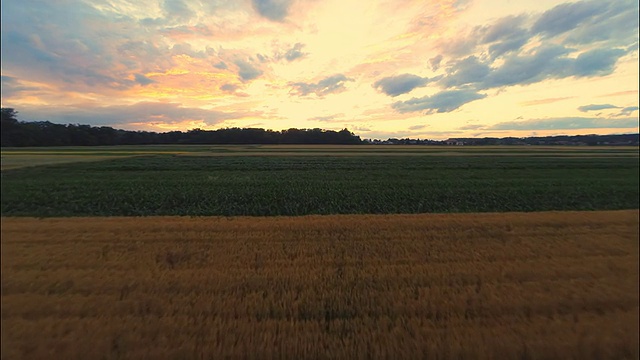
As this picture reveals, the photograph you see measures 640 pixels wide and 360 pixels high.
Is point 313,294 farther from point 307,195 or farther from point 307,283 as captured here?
point 307,195

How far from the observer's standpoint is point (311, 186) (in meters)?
14.0

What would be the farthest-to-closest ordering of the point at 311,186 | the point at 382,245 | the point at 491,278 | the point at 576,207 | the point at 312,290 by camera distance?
1. the point at 311,186
2. the point at 576,207
3. the point at 382,245
4. the point at 491,278
5. the point at 312,290

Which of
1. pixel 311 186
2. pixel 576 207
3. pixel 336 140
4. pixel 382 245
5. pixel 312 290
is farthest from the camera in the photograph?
pixel 336 140

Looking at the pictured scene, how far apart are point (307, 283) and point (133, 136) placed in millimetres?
25380

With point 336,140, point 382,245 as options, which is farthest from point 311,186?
point 336,140

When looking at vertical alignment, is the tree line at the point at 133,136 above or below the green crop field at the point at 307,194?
above

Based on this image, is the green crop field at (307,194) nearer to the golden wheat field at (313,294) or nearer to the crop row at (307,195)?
the crop row at (307,195)

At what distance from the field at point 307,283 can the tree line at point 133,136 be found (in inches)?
21.8

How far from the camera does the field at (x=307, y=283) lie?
3.43 metres

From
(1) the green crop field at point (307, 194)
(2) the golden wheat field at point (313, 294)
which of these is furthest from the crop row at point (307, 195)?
(2) the golden wheat field at point (313, 294)

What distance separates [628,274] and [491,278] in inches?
93.8

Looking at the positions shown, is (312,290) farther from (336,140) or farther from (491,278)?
(336,140)

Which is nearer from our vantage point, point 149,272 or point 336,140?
point 149,272

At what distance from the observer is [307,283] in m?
4.67
